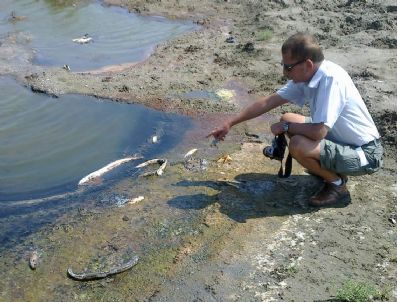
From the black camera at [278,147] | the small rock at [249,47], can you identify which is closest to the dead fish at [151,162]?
the black camera at [278,147]

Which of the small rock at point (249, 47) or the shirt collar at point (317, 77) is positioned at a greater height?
the shirt collar at point (317, 77)

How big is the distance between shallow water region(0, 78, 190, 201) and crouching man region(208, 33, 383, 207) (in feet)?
6.90

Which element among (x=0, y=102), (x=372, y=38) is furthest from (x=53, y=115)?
(x=372, y=38)

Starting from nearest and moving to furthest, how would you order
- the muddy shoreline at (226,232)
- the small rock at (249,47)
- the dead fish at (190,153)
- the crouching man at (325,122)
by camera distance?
the muddy shoreline at (226,232) < the crouching man at (325,122) < the dead fish at (190,153) < the small rock at (249,47)

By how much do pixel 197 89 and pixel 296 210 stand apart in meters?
3.80

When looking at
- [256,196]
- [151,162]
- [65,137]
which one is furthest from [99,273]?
[65,137]

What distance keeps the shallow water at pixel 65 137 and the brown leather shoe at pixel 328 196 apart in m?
2.29

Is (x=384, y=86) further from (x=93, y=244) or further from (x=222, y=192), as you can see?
(x=93, y=244)

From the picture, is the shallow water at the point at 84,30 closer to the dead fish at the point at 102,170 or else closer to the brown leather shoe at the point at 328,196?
the dead fish at the point at 102,170

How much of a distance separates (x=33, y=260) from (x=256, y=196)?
217 cm

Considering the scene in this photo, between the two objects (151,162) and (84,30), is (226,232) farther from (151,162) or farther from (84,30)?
(84,30)

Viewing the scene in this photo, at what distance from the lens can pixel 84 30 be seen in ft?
38.0

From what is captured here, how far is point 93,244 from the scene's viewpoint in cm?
439

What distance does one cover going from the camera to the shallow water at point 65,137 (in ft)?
18.9
